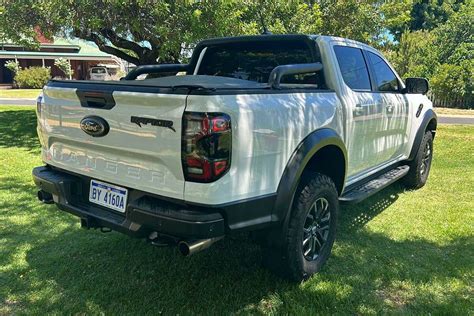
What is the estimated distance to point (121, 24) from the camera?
923 cm

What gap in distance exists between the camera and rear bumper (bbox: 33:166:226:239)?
2455 mm

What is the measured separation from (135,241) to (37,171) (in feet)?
3.71

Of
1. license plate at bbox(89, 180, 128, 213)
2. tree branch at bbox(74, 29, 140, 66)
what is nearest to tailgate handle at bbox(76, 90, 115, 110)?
license plate at bbox(89, 180, 128, 213)

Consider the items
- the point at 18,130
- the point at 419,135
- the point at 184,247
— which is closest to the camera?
the point at 184,247

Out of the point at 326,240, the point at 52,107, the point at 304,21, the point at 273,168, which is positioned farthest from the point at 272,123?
the point at 304,21

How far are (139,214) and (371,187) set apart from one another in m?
2.61

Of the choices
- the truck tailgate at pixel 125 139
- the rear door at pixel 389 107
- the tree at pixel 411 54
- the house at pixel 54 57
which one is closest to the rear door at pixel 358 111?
the rear door at pixel 389 107

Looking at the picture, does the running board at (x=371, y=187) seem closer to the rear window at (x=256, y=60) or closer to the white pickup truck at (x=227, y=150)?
the white pickup truck at (x=227, y=150)

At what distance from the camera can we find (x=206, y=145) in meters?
2.43

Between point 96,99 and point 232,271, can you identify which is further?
point 232,271

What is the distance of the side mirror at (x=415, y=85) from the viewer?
514 centimetres

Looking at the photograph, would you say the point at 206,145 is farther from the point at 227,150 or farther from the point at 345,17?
the point at 345,17

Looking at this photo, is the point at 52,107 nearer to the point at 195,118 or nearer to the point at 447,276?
the point at 195,118

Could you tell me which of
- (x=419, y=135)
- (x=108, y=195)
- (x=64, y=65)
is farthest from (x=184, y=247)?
(x=64, y=65)
